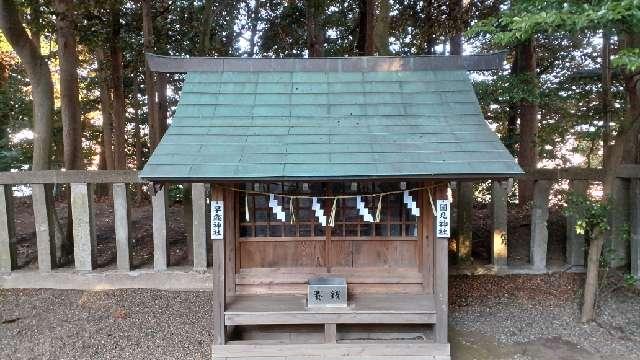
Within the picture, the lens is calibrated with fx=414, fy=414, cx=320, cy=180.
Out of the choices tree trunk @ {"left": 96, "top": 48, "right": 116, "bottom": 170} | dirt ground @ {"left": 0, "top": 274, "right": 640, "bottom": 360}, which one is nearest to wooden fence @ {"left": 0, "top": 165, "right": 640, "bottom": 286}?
dirt ground @ {"left": 0, "top": 274, "right": 640, "bottom": 360}

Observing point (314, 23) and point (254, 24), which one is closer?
point (314, 23)

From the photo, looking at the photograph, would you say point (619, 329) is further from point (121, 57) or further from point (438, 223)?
point (121, 57)

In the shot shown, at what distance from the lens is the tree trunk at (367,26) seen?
34.7ft

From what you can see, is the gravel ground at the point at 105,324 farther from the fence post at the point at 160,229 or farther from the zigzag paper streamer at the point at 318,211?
the zigzag paper streamer at the point at 318,211

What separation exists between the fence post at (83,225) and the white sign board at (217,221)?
→ 3470 millimetres

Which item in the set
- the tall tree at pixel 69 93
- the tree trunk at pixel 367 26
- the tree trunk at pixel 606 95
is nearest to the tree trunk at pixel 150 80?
the tall tree at pixel 69 93

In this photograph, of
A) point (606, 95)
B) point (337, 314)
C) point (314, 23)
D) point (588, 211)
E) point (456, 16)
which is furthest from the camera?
point (314, 23)

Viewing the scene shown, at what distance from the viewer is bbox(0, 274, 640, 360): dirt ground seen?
5.48 metres

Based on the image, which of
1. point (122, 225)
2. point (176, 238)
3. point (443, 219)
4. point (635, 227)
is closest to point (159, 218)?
point (122, 225)

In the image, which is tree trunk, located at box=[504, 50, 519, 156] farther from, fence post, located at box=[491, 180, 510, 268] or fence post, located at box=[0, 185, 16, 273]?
fence post, located at box=[0, 185, 16, 273]

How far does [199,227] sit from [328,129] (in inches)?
129

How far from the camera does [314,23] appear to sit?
476 inches

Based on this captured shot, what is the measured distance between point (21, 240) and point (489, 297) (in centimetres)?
1015

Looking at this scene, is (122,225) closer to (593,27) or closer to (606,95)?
(593,27)
